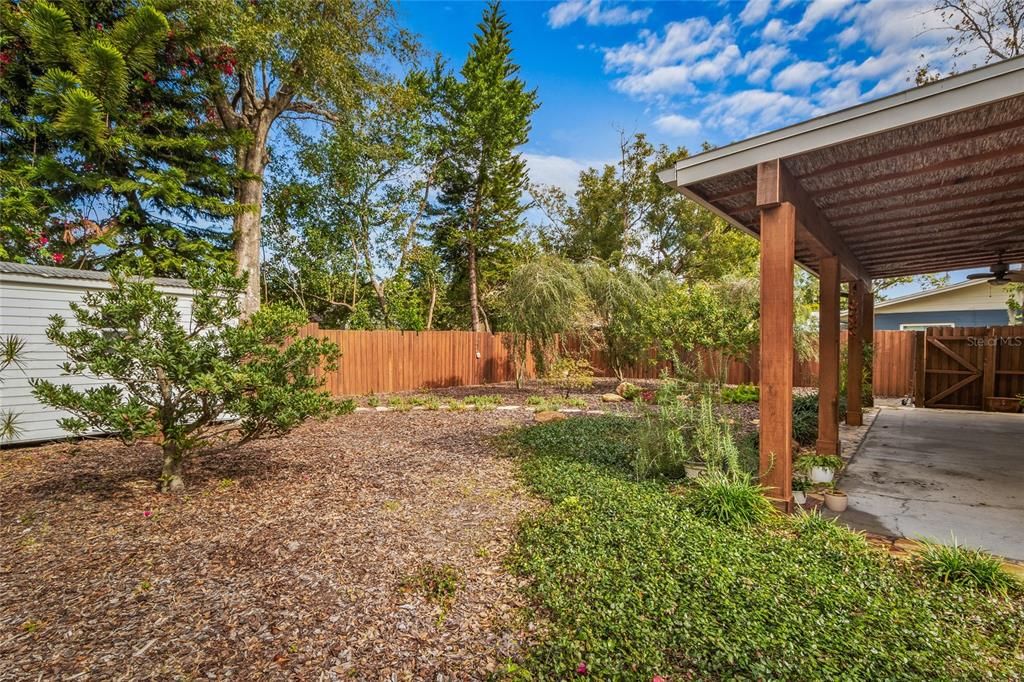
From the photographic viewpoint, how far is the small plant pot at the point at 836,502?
316 cm

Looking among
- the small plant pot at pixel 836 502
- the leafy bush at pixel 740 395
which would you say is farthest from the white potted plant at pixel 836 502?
the leafy bush at pixel 740 395

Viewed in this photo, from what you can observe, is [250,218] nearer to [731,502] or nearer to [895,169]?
[731,502]

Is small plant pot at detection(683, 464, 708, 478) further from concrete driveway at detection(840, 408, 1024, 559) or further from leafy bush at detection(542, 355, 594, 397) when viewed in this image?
leafy bush at detection(542, 355, 594, 397)

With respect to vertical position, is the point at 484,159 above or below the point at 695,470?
above

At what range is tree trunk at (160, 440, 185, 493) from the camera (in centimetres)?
349

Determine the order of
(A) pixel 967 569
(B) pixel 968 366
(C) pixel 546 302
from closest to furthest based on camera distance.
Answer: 1. (A) pixel 967 569
2. (B) pixel 968 366
3. (C) pixel 546 302

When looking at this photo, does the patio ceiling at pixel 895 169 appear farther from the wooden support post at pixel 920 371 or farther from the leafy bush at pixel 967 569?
the wooden support post at pixel 920 371

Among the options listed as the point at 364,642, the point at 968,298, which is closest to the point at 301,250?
the point at 364,642

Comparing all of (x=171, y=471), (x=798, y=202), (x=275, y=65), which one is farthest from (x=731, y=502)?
(x=275, y=65)

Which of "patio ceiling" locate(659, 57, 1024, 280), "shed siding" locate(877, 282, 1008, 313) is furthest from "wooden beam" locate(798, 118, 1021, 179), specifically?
"shed siding" locate(877, 282, 1008, 313)

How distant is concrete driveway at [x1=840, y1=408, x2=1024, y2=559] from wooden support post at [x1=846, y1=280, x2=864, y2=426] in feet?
1.20

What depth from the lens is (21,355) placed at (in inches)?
192

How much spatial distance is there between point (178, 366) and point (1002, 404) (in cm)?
1179

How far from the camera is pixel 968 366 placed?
810 cm
